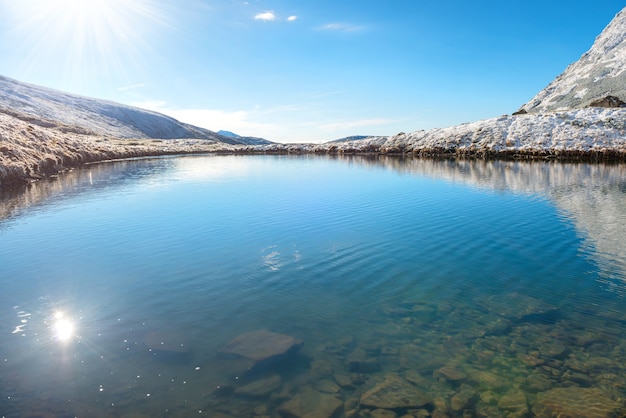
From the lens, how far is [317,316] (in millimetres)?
11594

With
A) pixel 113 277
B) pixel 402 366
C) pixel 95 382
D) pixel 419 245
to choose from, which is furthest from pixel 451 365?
pixel 113 277

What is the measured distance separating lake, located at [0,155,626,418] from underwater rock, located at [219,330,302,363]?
49mm

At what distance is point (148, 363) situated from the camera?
30.2 feet

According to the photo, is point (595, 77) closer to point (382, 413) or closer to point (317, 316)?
point (317, 316)

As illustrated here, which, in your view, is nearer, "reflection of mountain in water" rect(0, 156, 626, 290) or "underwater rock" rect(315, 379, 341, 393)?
"underwater rock" rect(315, 379, 341, 393)

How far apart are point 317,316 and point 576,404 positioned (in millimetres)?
6818

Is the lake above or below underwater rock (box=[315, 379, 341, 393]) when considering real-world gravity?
above

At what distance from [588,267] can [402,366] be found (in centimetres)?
1127

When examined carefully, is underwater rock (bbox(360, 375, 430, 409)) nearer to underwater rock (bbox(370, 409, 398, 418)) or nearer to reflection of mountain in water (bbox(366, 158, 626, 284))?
underwater rock (bbox(370, 409, 398, 418))

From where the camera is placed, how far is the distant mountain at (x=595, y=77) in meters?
142

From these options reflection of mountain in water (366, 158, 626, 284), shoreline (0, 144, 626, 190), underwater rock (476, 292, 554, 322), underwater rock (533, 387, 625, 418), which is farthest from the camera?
shoreline (0, 144, 626, 190)

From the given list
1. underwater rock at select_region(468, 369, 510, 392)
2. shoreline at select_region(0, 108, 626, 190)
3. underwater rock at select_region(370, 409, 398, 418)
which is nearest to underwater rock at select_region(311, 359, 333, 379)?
underwater rock at select_region(370, 409, 398, 418)

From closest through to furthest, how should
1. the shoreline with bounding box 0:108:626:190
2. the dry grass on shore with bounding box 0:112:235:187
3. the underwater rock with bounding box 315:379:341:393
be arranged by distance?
1. the underwater rock with bounding box 315:379:341:393
2. the dry grass on shore with bounding box 0:112:235:187
3. the shoreline with bounding box 0:108:626:190

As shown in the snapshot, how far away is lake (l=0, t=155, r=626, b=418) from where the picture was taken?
26.2ft
